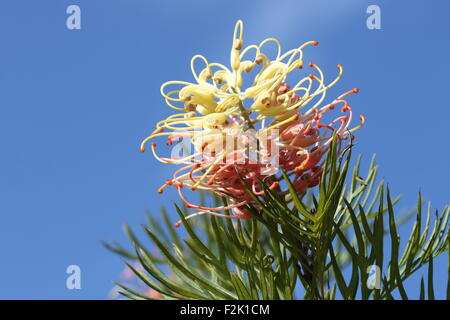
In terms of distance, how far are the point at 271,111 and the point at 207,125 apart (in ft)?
0.43

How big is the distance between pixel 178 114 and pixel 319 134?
30cm

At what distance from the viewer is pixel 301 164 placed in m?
1.26

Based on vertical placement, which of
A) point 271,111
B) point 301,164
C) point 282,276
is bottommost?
Result: point 282,276

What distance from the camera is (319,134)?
1302 millimetres

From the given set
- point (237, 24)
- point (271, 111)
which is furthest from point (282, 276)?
point (237, 24)
